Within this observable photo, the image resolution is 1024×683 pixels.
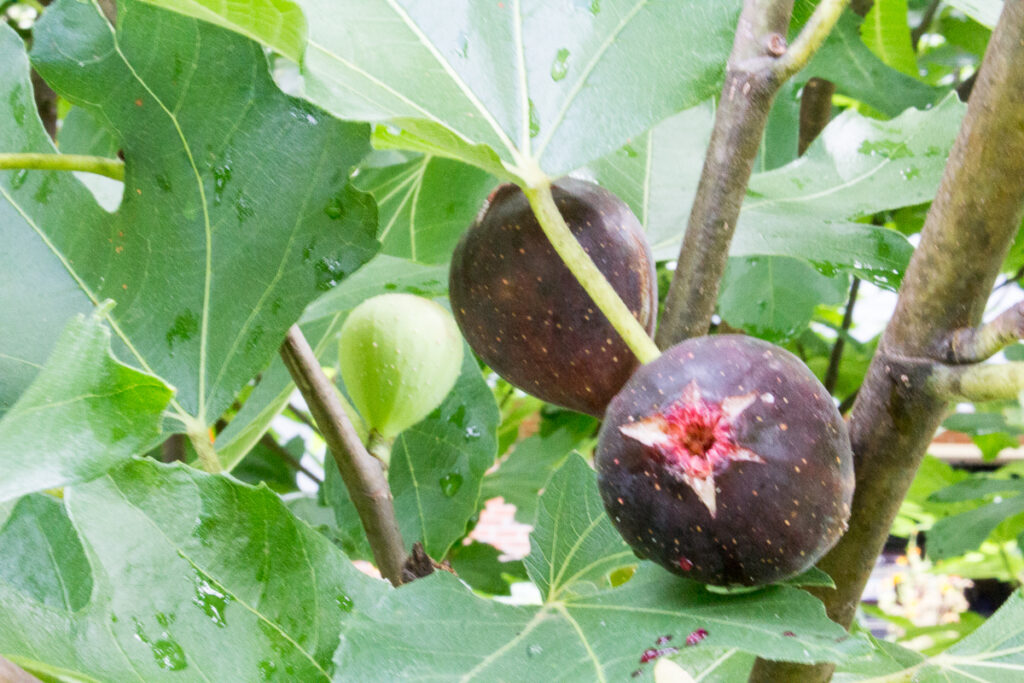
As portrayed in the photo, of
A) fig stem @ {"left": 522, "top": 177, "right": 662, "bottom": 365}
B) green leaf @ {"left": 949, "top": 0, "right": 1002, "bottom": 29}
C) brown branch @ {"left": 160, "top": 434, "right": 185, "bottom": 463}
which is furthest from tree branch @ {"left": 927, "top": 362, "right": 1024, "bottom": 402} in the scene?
brown branch @ {"left": 160, "top": 434, "right": 185, "bottom": 463}

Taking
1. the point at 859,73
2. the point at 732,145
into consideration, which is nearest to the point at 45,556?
the point at 732,145

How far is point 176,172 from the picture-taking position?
51 cm

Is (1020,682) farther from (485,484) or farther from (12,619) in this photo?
(485,484)

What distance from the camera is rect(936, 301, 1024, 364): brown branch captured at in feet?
1.00

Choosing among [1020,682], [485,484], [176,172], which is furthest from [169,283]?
[485,484]

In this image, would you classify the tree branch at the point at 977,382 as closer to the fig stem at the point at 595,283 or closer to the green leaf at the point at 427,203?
the fig stem at the point at 595,283

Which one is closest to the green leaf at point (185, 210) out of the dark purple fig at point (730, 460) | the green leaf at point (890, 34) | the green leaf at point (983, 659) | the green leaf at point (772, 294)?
the dark purple fig at point (730, 460)

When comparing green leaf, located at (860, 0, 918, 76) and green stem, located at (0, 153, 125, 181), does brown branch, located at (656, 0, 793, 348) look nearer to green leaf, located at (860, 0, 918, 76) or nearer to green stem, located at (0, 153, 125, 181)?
green stem, located at (0, 153, 125, 181)

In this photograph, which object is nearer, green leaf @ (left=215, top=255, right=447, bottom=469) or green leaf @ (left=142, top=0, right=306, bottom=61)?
green leaf @ (left=142, top=0, right=306, bottom=61)

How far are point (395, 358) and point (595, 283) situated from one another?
212 millimetres

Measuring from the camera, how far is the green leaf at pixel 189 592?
40cm

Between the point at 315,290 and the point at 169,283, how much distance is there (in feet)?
0.28

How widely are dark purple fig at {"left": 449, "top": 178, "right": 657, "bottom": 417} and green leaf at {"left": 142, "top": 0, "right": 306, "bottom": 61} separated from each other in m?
0.13

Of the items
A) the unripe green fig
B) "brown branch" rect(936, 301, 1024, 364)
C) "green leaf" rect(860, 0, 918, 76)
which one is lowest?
the unripe green fig
